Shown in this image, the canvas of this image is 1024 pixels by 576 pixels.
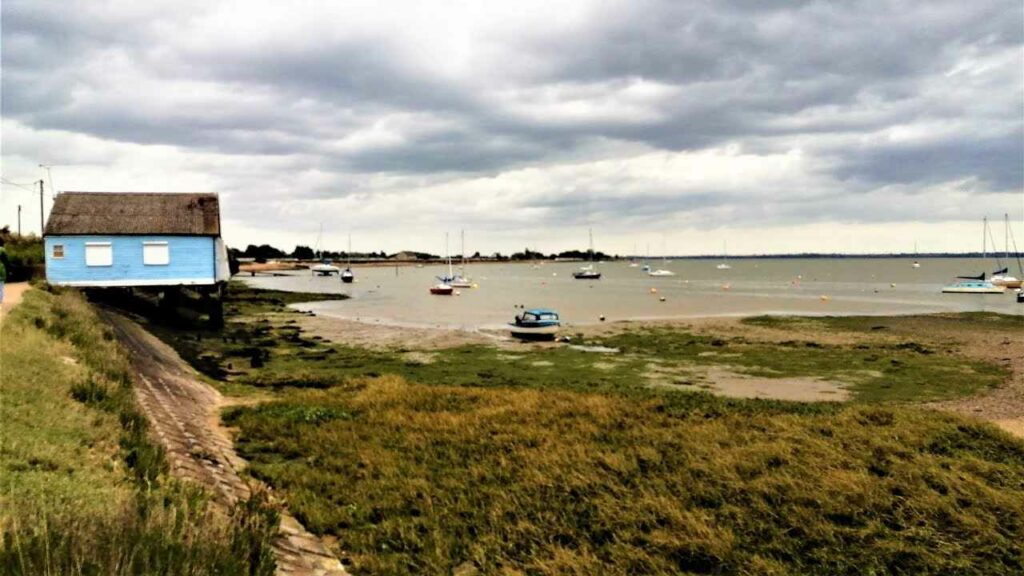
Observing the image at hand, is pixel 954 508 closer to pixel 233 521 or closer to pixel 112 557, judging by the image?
pixel 233 521

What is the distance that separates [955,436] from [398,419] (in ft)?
45.1

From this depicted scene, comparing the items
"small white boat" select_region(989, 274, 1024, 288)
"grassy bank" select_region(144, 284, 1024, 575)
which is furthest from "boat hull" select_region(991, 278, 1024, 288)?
"grassy bank" select_region(144, 284, 1024, 575)

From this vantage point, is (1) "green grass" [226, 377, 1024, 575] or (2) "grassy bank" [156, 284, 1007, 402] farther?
(2) "grassy bank" [156, 284, 1007, 402]

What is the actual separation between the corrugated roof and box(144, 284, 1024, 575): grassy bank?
714 inches

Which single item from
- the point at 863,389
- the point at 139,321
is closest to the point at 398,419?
the point at 863,389

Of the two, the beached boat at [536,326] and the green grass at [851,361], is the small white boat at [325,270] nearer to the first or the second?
the beached boat at [536,326]

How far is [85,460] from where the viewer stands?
29.2ft

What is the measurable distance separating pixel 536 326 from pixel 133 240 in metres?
26.8

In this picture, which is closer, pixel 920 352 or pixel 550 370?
pixel 550 370

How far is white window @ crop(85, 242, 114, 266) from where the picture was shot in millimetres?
35562

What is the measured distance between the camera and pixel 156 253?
121 feet

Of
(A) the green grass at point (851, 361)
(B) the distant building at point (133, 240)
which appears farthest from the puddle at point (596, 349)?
(B) the distant building at point (133, 240)

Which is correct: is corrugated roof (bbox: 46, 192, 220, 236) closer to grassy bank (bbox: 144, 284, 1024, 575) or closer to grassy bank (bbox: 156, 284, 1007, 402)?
grassy bank (bbox: 156, 284, 1007, 402)

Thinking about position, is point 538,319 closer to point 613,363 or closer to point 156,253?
point 613,363
